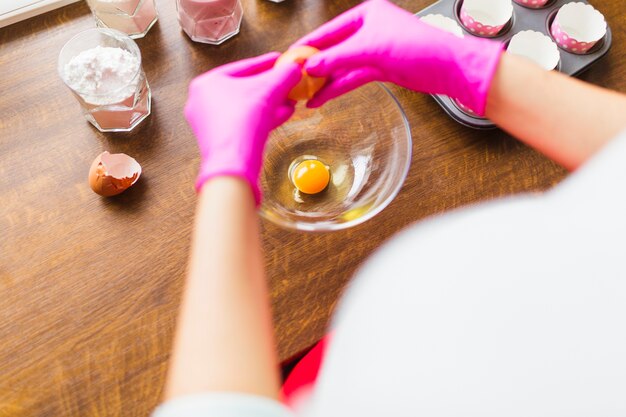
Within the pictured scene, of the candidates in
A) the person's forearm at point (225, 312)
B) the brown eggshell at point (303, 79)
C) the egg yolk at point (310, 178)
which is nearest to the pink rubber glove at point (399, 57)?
the brown eggshell at point (303, 79)

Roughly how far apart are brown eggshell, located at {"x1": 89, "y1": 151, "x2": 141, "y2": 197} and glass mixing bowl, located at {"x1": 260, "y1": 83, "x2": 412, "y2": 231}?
0.63 feet

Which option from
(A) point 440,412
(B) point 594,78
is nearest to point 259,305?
(A) point 440,412

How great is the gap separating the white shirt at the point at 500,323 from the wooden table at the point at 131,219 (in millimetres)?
319

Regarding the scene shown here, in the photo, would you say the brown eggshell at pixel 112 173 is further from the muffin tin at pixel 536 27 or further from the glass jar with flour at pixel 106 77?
the muffin tin at pixel 536 27

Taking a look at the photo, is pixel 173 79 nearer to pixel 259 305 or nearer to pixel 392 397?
pixel 259 305

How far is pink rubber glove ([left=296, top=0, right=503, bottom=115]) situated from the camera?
2.44 ft

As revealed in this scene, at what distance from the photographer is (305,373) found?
30.2 inches

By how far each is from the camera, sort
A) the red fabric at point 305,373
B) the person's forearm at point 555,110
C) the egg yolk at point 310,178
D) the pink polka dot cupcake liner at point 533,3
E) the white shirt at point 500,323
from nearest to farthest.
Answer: the white shirt at point 500,323
the person's forearm at point 555,110
the red fabric at point 305,373
the egg yolk at point 310,178
the pink polka dot cupcake liner at point 533,3

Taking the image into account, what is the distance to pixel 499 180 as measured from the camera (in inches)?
34.6

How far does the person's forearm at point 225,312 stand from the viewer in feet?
1.65

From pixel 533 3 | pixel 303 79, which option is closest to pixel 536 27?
pixel 533 3

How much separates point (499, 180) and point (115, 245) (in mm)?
576

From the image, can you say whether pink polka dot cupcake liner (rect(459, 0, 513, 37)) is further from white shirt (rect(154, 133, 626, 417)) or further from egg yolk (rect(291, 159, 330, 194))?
white shirt (rect(154, 133, 626, 417))

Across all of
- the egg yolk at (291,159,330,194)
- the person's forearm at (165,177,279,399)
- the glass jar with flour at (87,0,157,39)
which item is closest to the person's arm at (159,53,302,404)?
the person's forearm at (165,177,279,399)
